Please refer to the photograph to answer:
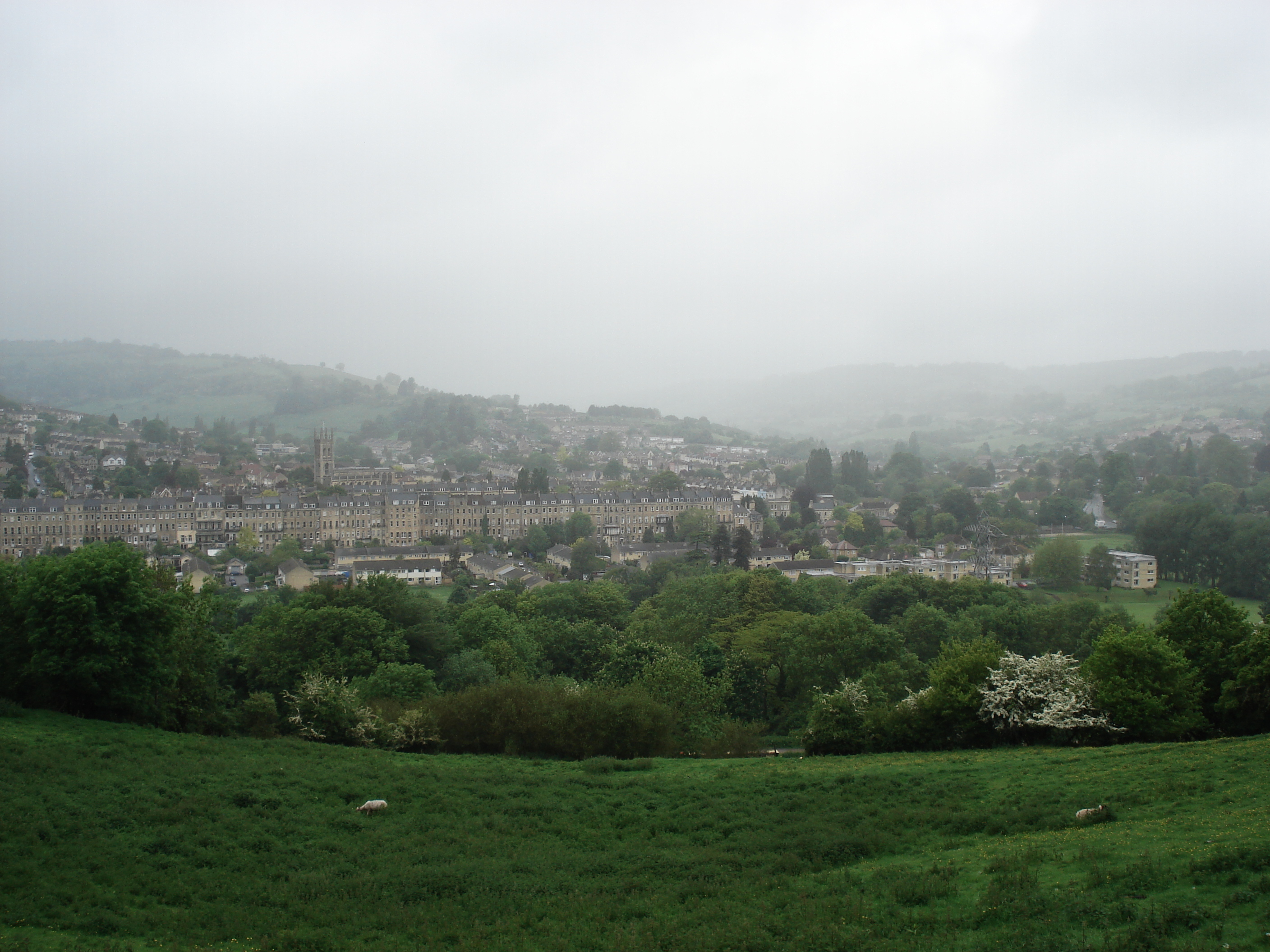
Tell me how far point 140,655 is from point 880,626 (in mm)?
22074

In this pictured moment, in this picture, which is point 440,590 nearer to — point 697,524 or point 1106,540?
point 697,524

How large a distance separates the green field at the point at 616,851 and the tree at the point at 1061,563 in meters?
45.1

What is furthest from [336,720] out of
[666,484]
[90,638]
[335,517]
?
[666,484]

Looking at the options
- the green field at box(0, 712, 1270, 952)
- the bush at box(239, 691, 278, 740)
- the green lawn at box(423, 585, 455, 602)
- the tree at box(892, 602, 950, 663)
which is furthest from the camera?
the green lawn at box(423, 585, 455, 602)

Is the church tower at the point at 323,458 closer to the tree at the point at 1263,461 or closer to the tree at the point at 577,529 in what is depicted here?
the tree at the point at 577,529

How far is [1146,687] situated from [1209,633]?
3.74 meters

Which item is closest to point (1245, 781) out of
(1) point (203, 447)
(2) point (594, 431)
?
(1) point (203, 447)

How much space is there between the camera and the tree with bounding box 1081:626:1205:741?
17.3 metres

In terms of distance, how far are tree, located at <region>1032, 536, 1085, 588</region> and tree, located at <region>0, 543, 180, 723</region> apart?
53218 millimetres

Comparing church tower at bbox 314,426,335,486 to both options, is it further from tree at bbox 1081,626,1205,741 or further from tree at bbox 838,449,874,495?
tree at bbox 1081,626,1205,741

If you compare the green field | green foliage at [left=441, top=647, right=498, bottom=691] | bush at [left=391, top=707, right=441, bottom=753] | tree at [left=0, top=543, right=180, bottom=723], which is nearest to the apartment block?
green foliage at [left=441, top=647, right=498, bottom=691]

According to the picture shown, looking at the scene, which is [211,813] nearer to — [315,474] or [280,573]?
[280,573]

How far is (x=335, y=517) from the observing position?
80.8 metres

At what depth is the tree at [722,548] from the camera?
61.6 m
